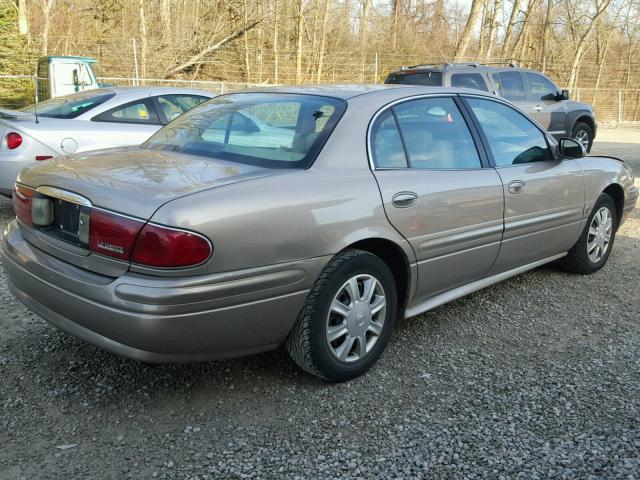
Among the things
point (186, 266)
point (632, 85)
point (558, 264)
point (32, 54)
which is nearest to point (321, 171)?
point (186, 266)

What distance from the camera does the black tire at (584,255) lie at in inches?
Answer: 186

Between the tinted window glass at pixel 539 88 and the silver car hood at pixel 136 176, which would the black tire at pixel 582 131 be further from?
the silver car hood at pixel 136 176

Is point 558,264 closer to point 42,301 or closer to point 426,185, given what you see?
point 426,185

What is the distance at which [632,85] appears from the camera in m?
29.8

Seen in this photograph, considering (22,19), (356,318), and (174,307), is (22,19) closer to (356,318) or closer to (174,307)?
(356,318)

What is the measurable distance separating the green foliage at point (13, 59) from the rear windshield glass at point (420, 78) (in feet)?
44.4

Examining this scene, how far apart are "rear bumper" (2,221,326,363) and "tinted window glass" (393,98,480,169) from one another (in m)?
1.04

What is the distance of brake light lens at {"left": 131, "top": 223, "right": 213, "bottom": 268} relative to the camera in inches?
94.0

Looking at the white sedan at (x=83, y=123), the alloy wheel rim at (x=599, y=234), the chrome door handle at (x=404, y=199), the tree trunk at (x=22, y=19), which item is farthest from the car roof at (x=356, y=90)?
the tree trunk at (x=22, y=19)

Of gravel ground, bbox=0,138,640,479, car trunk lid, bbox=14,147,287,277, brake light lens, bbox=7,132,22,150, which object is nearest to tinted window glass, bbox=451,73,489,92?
brake light lens, bbox=7,132,22,150

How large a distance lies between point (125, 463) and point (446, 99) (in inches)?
106

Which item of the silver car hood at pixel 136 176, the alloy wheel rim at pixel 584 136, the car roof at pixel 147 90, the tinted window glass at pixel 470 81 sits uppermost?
the tinted window glass at pixel 470 81

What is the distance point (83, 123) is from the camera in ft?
20.7

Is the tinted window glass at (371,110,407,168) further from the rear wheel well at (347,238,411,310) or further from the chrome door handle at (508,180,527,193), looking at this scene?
the chrome door handle at (508,180,527,193)
